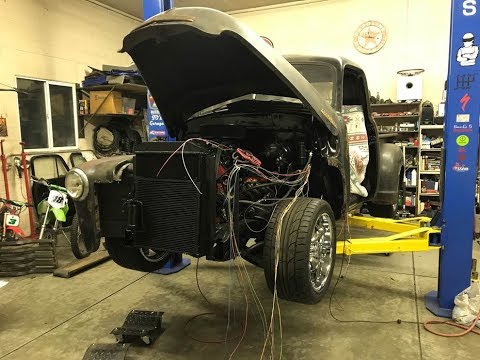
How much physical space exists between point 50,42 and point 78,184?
5031mm

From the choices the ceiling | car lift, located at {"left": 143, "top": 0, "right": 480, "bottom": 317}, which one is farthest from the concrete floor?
the ceiling

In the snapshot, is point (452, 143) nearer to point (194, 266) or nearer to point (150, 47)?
point (150, 47)

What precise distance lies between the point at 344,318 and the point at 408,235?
0.85 m

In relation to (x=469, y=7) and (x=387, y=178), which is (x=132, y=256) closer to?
(x=387, y=178)

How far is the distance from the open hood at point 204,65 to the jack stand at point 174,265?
169cm

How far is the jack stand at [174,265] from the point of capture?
4.08 metres

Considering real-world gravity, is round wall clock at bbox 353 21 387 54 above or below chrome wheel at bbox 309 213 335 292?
above

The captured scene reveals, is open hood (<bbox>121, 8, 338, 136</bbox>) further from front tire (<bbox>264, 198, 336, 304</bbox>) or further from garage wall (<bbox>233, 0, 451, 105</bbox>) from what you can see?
garage wall (<bbox>233, 0, 451, 105</bbox>)

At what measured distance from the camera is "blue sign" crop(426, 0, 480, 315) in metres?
2.78

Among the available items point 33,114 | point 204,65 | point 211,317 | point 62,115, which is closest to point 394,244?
point 211,317

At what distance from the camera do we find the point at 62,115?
21.7ft

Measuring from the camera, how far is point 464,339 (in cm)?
268

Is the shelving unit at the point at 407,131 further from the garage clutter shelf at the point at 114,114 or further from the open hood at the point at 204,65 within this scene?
the open hood at the point at 204,65

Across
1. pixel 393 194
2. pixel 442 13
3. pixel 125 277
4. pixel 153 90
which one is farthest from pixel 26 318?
pixel 442 13
